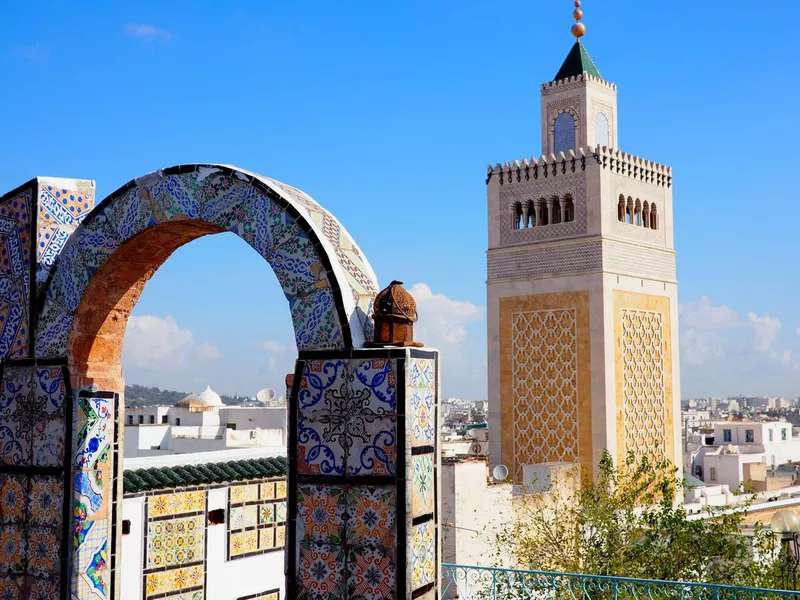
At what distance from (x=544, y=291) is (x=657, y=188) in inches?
91.0

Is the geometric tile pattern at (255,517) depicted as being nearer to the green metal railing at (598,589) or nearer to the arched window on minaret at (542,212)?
the green metal railing at (598,589)

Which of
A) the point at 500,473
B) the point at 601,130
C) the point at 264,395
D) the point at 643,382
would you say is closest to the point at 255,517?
the point at 500,473

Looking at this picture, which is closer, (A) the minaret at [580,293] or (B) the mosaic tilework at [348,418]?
(B) the mosaic tilework at [348,418]

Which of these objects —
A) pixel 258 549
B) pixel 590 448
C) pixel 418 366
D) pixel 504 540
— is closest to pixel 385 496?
pixel 418 366

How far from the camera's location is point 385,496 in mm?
2725

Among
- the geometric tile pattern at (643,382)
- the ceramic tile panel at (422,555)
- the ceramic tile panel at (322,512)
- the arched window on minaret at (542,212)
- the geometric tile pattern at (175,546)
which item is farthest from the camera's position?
the arched window on minaret at (542,212)

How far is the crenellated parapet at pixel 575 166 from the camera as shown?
1257cm

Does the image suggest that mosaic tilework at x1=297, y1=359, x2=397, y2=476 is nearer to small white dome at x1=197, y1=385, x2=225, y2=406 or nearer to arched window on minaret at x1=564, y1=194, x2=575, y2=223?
arched window on minaret at x1=564, y1=194, x2=575, y2=223

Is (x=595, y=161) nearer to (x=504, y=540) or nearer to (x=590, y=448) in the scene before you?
(x=590, y=448)

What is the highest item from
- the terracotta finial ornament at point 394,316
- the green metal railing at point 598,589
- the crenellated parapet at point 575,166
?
the crenellated parapet at point 575,166

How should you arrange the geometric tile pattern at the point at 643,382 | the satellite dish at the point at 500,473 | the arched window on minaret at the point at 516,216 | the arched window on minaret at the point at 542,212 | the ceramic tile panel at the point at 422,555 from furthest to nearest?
1. the arched window on minaret at the point at 516,216
2. the arched window on minaret at the point at 542,212
3. the geometric tile pattern at the point at 643,382
4. the satellite dish at the point at 500,473
5. the ceramic tile panel at the point at 422,555

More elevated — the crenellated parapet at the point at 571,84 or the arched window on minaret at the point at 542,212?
the crenellated parapet at the point at 571,84

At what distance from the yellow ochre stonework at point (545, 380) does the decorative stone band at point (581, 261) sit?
0.32 m

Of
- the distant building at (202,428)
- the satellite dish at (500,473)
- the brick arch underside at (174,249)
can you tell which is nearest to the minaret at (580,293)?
the satellite dish at (500,473)
